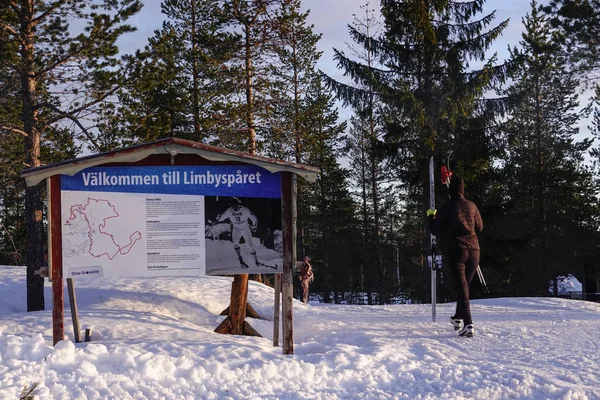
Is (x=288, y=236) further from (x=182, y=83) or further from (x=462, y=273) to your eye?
(x=182, y=83)

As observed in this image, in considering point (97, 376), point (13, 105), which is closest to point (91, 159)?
point (97, 376)

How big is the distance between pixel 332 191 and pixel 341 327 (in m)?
33.7

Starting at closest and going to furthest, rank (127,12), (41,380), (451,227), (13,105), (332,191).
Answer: (41,380), (451,227), (127,12), (13,105), (332,191)

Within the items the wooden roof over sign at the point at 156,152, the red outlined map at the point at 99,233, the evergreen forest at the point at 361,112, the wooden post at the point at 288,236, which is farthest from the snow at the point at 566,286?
the red outlined map at the point at 99,233

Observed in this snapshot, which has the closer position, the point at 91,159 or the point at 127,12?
the point at 91,159

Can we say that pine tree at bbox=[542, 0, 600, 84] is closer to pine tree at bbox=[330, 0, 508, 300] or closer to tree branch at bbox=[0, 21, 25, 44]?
pine tree at bbox=[330, 0, 508, 300]

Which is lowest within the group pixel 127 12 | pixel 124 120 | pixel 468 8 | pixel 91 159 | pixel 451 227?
pixel 451 227

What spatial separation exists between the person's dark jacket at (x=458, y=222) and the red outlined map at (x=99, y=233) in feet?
14.0

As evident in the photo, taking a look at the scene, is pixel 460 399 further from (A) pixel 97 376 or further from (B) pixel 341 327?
(B) pixel 341 327

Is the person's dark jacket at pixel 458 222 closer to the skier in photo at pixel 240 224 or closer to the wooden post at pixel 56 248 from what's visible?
the skier in photo at pixel 240 224

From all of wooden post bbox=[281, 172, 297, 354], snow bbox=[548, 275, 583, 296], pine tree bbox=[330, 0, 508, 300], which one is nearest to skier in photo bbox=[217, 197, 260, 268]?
wooden post bbox=[281, 172, 297, 354]

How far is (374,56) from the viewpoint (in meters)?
24.0

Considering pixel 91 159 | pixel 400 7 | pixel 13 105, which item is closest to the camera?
pixel 91 159

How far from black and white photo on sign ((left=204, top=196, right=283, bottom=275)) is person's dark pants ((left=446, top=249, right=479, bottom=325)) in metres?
2.63
